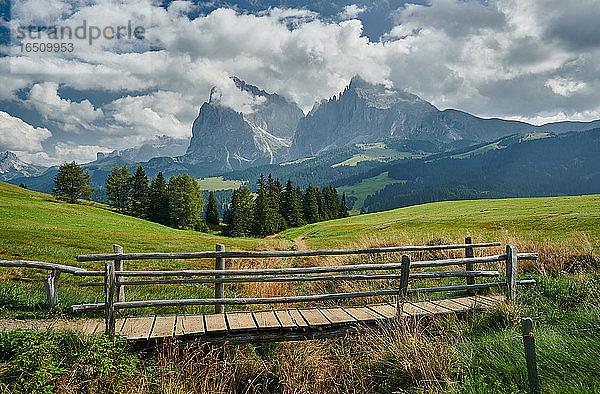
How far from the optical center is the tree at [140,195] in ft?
226

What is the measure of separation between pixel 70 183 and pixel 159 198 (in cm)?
1534

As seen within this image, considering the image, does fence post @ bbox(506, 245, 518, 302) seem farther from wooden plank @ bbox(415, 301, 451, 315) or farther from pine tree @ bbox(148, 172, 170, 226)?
pine tree @ bbox(148, 172, 170, 226)

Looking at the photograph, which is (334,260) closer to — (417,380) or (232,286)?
(232,286)

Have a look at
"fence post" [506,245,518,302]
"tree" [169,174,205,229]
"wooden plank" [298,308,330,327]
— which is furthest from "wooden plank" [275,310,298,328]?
"tree" [169,174,205,229]

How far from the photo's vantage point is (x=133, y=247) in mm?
22359

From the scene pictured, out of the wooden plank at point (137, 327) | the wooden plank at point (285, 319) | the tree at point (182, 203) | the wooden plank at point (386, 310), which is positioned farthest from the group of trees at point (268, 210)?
the wooden plank at point (137, 327)

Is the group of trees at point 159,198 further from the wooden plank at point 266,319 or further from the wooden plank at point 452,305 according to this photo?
the wooden plank at point 452,305

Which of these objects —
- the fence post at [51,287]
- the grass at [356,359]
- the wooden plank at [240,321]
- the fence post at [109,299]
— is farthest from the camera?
the fence post at [51,287]

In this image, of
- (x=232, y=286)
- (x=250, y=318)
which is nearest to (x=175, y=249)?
(x=232, y=286)

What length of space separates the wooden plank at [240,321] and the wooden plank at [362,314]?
2327 millimetres

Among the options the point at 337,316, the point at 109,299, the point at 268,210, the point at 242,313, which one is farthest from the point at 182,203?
the point at 337,316

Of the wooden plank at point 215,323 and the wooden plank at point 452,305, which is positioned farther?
the wooden plank at point 452,305

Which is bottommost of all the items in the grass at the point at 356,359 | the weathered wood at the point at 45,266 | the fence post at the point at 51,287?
the grass at the point at 356,359

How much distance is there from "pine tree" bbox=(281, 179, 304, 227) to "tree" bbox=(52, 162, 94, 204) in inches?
1544
